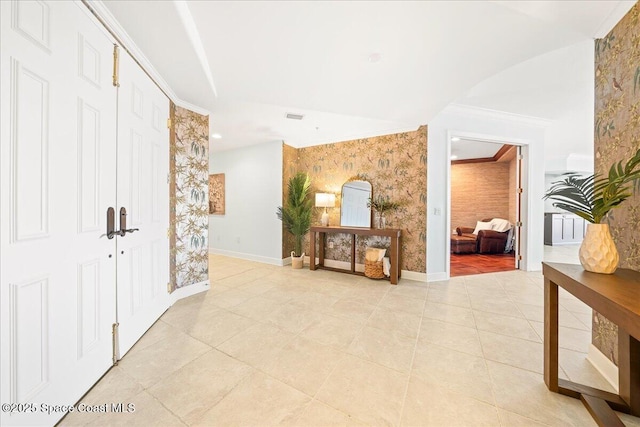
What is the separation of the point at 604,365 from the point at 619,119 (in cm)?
161

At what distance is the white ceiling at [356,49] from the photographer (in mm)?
1480

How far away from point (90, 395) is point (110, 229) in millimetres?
979

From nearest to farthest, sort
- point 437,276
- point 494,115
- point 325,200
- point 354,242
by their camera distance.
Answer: point 437,276, point 494,115, point 354,242, point 325,200

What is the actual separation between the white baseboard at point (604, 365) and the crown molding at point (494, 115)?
317cm

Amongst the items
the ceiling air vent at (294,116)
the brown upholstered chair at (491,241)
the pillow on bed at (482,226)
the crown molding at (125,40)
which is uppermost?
the ceiling air vent at (294,116)

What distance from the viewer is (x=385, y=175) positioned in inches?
154

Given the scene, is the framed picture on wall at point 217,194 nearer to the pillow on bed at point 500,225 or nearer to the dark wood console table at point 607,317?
the dark wood console table at point 607,317

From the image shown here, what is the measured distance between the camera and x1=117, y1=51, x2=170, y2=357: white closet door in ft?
5.59

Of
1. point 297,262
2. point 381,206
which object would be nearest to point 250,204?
point 297,262

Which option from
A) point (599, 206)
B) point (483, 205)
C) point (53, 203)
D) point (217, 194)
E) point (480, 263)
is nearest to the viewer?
point (53, 203)

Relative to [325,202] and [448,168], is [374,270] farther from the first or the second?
[448,168]

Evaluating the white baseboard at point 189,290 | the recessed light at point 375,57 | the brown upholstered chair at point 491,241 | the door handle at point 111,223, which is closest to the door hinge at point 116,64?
the door handle at point 111,223

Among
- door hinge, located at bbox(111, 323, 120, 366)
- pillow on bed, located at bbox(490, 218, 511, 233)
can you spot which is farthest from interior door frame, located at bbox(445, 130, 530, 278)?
door hinge, located at bbox(111, 323, 120, 366)

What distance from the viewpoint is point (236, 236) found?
510 centimetres
